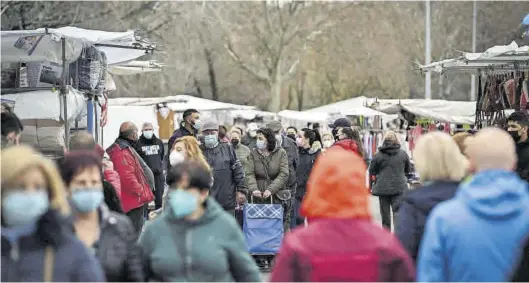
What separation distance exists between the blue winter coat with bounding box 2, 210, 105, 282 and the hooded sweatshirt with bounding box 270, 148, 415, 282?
927mm

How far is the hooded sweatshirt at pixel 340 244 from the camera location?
494 centimetres

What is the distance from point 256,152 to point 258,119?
35.5m

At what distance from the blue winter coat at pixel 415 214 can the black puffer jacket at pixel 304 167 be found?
28.1 feet

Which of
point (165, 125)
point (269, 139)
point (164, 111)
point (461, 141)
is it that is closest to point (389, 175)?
point (269, 139)

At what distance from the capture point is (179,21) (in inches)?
1748

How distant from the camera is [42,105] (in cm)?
1130

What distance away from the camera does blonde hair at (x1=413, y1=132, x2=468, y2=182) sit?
6266 mm

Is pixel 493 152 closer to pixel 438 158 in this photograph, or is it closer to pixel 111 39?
pixel 438 158

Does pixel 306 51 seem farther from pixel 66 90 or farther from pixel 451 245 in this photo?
pixel 451 245

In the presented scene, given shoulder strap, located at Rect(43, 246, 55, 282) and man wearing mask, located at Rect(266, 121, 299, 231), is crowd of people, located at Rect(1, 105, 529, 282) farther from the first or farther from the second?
man wearing mask, located at Rect(266, 121, 299, 231)

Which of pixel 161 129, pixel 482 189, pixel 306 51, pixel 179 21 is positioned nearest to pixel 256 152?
pixel 482 189

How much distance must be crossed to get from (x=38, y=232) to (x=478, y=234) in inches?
82.6

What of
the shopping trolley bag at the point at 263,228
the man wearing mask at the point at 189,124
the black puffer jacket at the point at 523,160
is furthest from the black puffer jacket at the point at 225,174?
the black puffer jacket at the point at 523,160

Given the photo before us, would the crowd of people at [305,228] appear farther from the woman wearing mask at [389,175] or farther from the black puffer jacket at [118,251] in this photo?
the woman wearing mask at [389,175]
